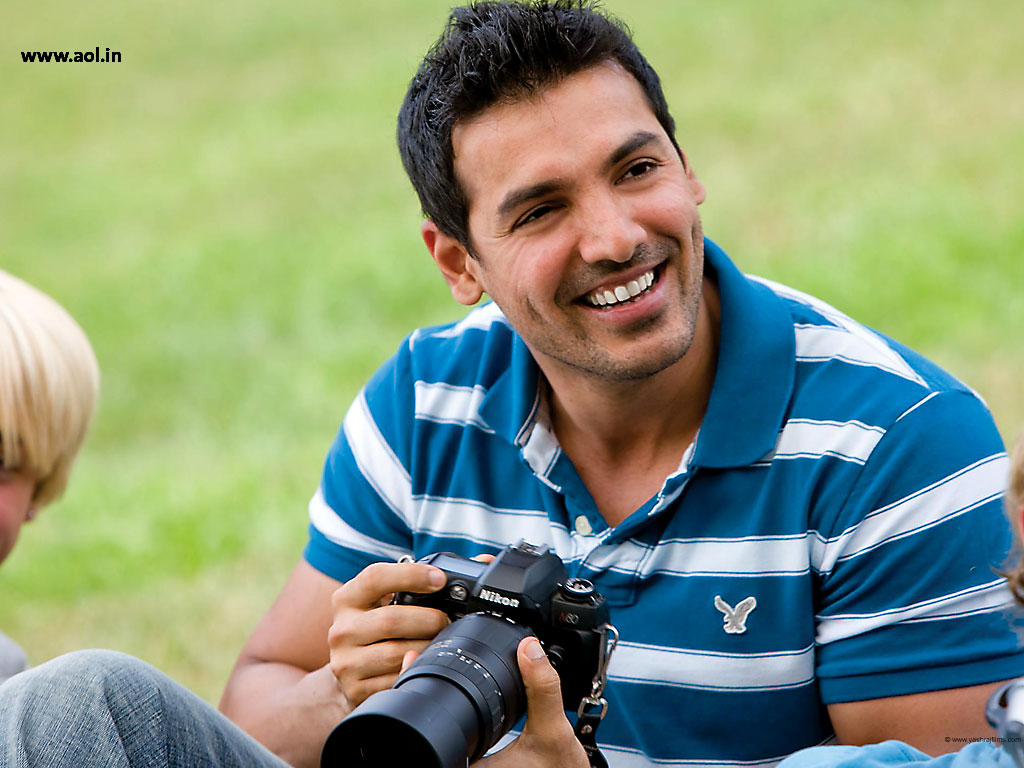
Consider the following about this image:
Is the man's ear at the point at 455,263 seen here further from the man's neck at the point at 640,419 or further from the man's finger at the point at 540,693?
the man's finger at the point at 540,693

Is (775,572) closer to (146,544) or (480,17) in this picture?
(480,17)

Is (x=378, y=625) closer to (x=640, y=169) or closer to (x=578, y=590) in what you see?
(x=578, y=590)

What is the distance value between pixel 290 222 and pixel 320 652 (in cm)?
502

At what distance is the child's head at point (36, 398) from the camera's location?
6.89 feet

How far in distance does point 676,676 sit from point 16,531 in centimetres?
108

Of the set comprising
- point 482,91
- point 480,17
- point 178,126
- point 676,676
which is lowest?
point 676,676

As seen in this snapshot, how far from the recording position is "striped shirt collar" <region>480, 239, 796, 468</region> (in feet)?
5.60

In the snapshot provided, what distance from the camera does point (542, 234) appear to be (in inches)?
70.8

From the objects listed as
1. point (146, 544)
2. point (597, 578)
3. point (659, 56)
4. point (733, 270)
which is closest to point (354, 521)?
point (597, 578)

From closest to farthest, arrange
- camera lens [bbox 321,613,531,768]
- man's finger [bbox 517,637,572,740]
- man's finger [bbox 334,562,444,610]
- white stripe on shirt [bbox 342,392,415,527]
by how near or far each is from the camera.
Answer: camera lens [bbox 321,613,531,768]
man's finger [bbox 517,637,572,740]
man's finger [bbox 334,562,444,610]
white stripe on shirt [bbox 342,392,415,527]

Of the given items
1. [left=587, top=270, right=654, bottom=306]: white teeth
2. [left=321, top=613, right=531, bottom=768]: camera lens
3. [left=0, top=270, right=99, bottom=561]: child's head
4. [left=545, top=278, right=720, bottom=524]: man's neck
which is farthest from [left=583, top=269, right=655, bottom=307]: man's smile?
[left=0, top=270, right=99, bottom=561]: child's head

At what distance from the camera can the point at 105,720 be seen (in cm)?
155

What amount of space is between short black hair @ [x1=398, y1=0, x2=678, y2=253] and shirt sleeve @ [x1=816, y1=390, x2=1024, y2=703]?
58cm

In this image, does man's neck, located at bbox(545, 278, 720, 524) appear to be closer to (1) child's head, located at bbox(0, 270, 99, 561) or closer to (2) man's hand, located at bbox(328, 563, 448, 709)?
(2) man's hand, located at bbox(328, 563, 448, 709)
